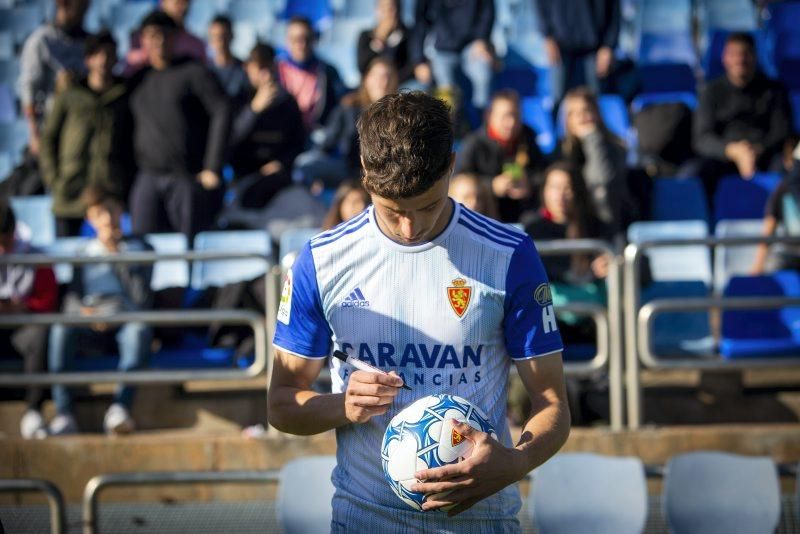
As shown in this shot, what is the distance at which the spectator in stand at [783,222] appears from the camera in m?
7.20

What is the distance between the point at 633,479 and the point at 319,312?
2.73 metres

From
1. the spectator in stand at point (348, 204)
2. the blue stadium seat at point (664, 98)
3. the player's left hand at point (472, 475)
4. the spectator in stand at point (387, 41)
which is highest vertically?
the spectator in stand at point (387, 41)

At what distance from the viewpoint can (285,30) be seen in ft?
38.9

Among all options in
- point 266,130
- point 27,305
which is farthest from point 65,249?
point 266,130

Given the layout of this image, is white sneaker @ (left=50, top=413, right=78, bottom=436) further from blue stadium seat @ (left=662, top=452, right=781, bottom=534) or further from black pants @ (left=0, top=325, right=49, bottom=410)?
blue stadium seat @ (left=662, top=452, right=781, bottom=534)

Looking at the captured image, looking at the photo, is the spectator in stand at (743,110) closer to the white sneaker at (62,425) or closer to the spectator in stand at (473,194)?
the spectator in stand at (473,194)

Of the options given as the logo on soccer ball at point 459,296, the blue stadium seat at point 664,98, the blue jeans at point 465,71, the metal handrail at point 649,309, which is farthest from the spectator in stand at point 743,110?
the logo on soccer ball at point 459,296

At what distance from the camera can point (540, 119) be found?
10102 millimetres

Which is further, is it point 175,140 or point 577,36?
point 577,36

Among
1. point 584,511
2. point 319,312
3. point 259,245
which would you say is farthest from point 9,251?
point 319,312

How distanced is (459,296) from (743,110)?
636cm

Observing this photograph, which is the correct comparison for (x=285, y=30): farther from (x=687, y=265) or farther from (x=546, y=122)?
(x=687, y=265)

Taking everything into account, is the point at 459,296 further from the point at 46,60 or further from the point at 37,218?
the point at 46,60

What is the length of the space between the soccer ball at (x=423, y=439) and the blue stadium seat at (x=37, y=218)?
6.22 metres
